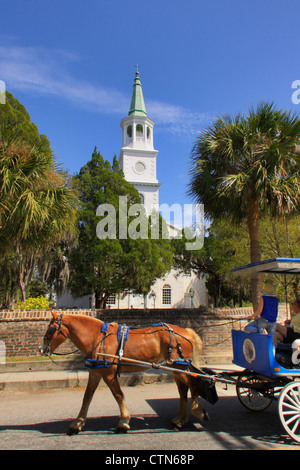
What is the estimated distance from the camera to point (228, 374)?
5.71m

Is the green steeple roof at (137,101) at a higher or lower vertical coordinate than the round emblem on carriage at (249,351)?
higher

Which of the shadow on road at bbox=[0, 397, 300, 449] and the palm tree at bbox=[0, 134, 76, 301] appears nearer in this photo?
the shadow on road at bbox=[0, 397, 300, 449]

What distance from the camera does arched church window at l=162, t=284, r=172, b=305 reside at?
40.8m

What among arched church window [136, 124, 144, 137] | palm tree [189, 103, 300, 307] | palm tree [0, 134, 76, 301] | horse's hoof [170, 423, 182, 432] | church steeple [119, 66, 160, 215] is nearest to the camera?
horse's hoof [170, 423, 182, 432]

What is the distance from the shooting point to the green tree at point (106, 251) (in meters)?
19.6

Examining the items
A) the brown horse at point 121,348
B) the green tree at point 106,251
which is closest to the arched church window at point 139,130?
the green tree at point 106,251

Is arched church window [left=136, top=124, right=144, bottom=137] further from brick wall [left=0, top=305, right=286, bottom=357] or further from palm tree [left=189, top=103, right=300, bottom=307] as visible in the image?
brick wall [left=0, top=305, right=286, bottom=357]

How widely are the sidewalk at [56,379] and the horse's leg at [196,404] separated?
3049 mm

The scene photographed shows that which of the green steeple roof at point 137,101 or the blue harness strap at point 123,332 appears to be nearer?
the blue harness strap at point 123,332

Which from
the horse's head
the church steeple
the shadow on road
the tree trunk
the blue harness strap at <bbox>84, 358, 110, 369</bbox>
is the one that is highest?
the church steeple

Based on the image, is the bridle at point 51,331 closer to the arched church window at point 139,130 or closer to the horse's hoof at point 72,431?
the horse's hoof at point 72,431

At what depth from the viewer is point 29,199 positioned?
8633 millimetres

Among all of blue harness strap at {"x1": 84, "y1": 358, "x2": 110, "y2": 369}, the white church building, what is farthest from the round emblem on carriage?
the white church building

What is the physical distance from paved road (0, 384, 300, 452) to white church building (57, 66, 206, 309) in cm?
3130
